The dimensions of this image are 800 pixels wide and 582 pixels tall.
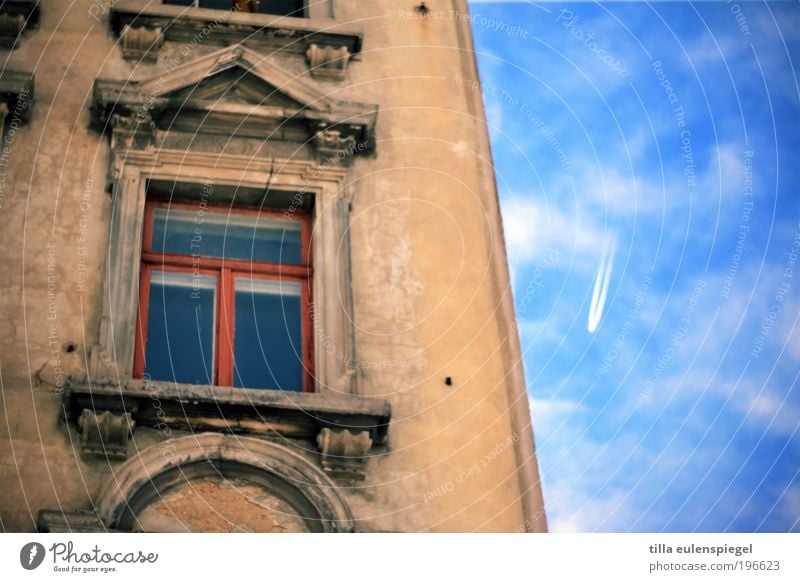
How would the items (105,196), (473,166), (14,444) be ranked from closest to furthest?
(14,444), (105,196), (473,166)

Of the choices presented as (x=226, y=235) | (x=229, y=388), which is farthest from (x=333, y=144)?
(x=229, y=388)

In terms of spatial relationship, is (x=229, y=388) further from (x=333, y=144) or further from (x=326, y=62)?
(x=326, y=62)

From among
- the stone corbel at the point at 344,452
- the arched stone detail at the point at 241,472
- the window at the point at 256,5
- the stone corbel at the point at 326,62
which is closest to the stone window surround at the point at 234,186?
the stone corbel at the point at 344,452

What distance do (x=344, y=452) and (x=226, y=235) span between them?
97.8 inches

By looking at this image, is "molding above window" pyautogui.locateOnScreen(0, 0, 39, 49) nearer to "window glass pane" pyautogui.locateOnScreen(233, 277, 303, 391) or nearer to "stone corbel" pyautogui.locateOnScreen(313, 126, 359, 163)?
"stone corbel" pyautogui.locateOnScreen(313, 126, 359, 163)

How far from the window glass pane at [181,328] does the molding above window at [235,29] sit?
2.35 meters

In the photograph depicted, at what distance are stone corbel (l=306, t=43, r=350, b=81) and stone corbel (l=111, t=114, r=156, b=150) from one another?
1599 millimetres

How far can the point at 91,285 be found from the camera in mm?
13102

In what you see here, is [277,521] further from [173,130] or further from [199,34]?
[199,34]

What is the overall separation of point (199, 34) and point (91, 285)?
9.46 ft

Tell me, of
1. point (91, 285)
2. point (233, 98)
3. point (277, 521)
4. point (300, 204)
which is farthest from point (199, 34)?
point (277, 521)

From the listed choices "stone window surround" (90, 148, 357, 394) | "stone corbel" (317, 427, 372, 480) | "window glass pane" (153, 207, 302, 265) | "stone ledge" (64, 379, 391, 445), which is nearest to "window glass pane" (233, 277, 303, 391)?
"stone window surround" (90, 148, 357, 394)

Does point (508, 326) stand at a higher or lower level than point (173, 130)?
lower

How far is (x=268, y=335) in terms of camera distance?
1347 cm
